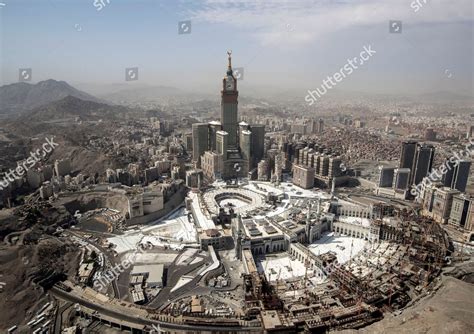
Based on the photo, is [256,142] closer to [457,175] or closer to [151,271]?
[457,175]

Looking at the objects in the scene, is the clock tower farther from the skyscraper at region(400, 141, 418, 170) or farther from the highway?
the highway

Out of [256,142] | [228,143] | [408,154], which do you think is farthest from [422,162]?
[228,143]

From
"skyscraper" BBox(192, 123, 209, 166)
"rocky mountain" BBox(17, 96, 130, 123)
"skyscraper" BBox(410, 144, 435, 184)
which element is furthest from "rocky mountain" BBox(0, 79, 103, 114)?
"skyscraper" BBox(410, 144, 435, 184)

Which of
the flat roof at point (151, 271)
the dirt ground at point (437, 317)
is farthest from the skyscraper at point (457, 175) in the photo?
the flat roof at point (151, 271)

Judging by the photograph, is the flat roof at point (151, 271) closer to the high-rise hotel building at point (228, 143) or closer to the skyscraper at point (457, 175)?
the high-rise hotel building at point (228, 143)

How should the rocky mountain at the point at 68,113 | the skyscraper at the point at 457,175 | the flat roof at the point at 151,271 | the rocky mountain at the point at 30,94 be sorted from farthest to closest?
the rocky mountain at the point at 30,94, the rocky mountain at the point at 68,113, the skyscraper at the point at 457,175, the flat roof at the point at 151,271

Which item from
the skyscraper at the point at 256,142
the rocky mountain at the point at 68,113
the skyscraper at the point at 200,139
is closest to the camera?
the skyscraper at the point at 200,139

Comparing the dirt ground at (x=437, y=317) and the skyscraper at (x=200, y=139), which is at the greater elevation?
the skyscraper at (x=200, y=139)

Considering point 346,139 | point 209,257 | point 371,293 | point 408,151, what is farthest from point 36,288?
point 346,139
